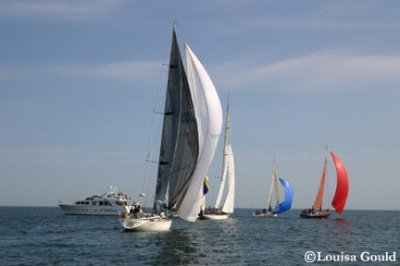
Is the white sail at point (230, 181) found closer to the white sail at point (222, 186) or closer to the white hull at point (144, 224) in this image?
the white sail at point (222, 186)

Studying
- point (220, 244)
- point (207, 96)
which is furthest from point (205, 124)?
point (220, 244)

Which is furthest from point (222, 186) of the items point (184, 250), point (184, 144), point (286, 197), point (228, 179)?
point (184, 250)

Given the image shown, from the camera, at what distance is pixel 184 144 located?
49469 millimetres

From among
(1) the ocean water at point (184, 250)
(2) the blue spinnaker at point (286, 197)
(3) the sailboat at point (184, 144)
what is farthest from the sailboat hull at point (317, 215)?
(3) the sailboat at point (184, 144)

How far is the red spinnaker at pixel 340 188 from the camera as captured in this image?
321ft

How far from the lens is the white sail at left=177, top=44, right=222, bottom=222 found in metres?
48.5

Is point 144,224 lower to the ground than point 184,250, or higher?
higher

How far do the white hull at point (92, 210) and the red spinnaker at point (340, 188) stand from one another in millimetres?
41163

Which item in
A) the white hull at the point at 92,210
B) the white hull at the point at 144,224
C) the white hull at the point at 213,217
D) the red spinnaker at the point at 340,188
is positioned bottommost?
the white hull at the point at 92,210

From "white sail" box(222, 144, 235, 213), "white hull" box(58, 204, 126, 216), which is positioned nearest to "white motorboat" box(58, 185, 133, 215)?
"white hull" box(58, 204, 126, 216)

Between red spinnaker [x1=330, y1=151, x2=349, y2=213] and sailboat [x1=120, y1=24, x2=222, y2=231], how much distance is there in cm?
5435

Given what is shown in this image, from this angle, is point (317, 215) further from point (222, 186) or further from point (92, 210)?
point (92, 210)

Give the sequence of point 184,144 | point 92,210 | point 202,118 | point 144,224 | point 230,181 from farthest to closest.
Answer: point 92,210 → point 230,181 → point 184,144 → point 202,118 → point 144,224

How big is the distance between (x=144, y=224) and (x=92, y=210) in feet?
222
